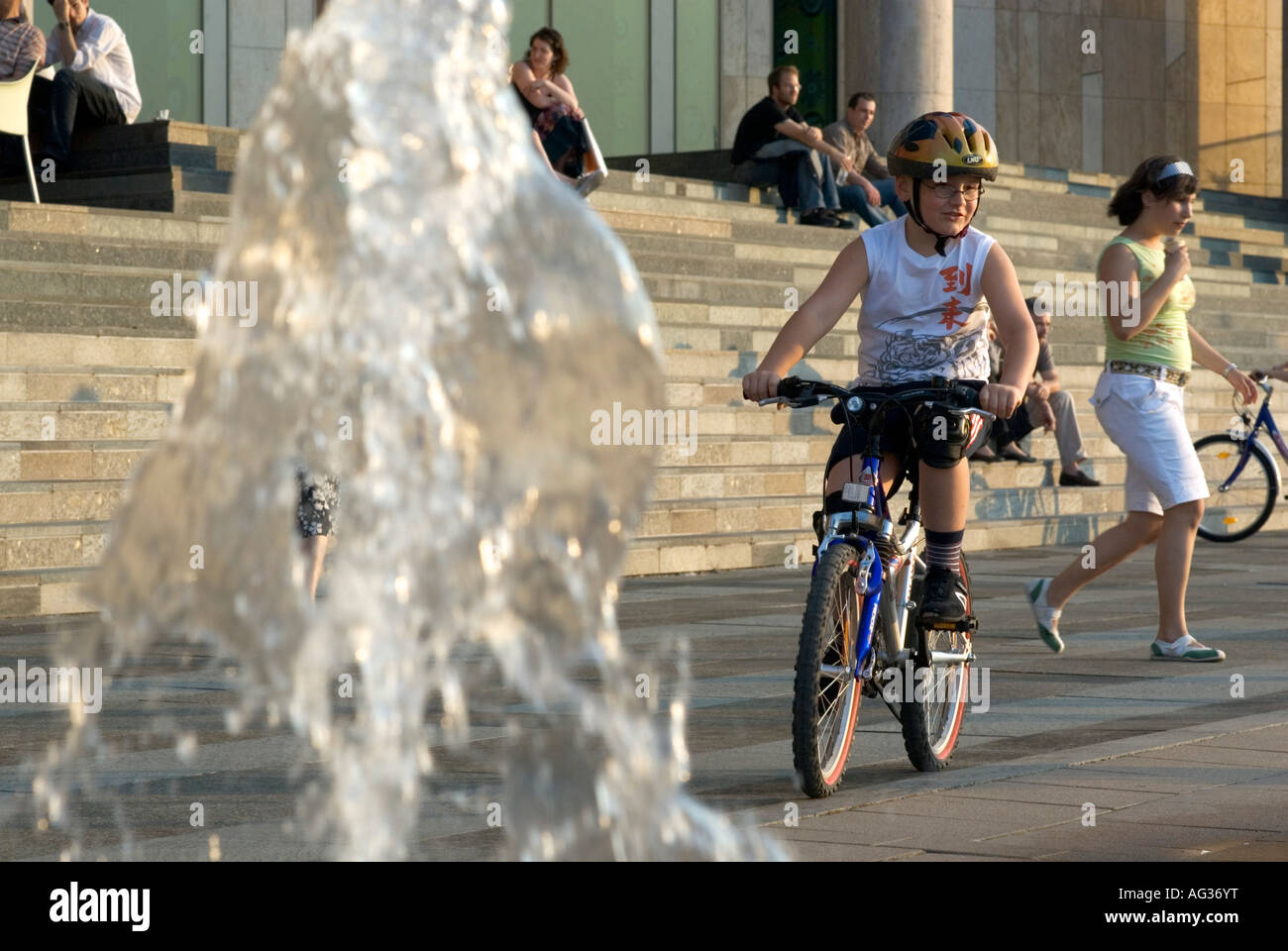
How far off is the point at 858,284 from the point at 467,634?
262 cm

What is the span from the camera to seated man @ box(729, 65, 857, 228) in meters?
19.6

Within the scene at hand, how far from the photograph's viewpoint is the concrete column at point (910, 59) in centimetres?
2277

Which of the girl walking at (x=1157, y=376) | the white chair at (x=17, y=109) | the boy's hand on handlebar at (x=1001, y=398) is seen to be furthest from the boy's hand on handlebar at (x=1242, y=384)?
the white chair at (x=17, y=109)

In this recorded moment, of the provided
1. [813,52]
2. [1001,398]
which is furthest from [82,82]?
[813,52]

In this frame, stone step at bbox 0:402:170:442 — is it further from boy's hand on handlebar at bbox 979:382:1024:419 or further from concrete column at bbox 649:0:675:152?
concrete column at bbox 649:0:675:152

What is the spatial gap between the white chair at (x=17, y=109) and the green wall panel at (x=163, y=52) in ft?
21.4

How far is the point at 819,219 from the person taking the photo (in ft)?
64.7

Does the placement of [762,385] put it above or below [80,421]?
below

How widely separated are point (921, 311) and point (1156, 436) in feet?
8.98

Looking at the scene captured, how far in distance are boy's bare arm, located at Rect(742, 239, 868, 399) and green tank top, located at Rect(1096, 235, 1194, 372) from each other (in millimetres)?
2634

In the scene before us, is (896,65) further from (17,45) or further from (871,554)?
(871,554)

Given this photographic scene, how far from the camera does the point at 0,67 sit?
1417 centimetres

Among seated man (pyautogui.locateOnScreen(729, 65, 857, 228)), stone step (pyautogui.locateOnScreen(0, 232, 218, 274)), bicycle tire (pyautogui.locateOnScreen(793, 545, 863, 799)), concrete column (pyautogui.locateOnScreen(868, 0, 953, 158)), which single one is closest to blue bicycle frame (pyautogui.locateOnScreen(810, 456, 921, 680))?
bicycle tire (pyautogui.locateOnScreen(793, 545, 863, 799))
